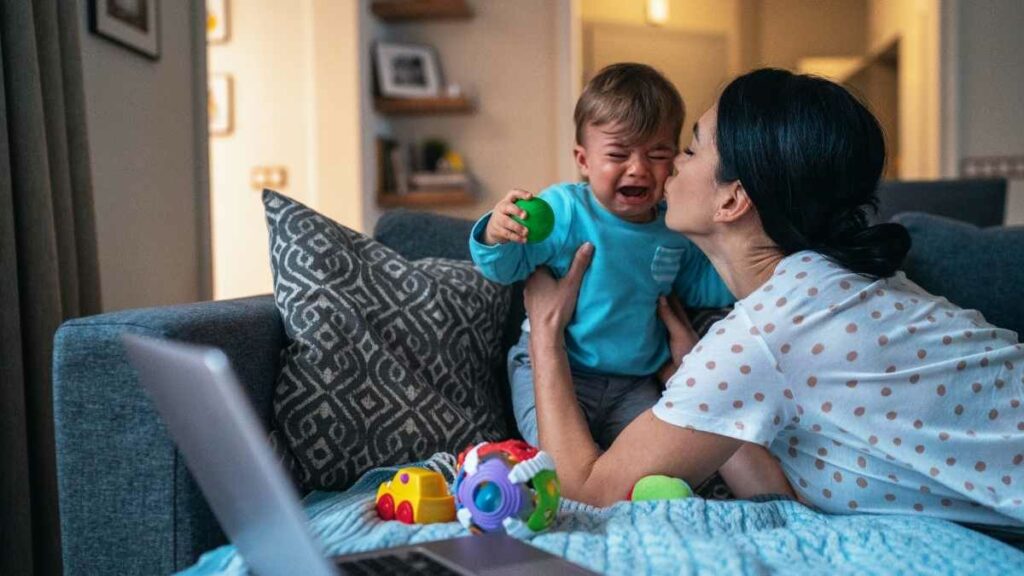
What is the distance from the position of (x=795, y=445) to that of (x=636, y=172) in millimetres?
590

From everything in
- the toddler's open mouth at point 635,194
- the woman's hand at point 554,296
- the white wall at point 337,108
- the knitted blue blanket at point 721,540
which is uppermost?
the white wall at point 337,108

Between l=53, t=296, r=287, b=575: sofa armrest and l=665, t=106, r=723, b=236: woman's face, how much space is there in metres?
0.71

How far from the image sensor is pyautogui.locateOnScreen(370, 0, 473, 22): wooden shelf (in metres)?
4.65

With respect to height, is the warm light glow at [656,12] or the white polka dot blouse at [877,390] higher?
the warm light glow at [656,12]

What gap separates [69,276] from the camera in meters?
2.06

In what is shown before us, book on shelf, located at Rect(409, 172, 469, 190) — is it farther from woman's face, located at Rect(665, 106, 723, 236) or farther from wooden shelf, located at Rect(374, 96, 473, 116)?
woman's face, located at Rect(665, 106, 723, 236)

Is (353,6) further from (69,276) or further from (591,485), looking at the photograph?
(591,485)

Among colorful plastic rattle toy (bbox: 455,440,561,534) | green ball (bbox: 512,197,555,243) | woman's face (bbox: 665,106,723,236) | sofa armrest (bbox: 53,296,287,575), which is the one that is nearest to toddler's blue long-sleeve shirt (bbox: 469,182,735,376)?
green ball (bbox: 512,197,555,243)

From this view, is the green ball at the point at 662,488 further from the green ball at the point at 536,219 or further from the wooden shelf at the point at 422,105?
the wooden shelf at the point at 422,105

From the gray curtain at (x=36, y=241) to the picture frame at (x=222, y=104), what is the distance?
2.60 m

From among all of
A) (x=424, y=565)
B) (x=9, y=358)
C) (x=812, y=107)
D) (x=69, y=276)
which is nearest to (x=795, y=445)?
(x=812, y=107)

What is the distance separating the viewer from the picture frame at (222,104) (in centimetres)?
469

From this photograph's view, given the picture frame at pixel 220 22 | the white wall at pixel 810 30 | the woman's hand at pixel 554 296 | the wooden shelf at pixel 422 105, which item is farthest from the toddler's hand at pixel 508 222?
the white wall at pixel 810 30

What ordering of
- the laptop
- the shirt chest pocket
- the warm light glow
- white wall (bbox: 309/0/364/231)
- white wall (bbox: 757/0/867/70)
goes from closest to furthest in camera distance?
the laptop → the shirt chest pocket → white wall (bbox: 309/0/364/231) → the warm light glow → white wall (bbox: 757/0/867/70)
